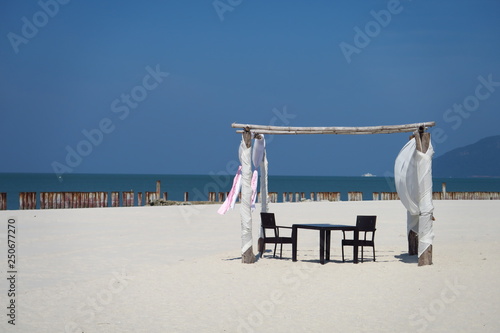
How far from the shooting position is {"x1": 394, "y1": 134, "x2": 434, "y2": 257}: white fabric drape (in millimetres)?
11648

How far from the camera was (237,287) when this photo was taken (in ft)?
32.8

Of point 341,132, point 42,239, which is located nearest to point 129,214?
point 42,239

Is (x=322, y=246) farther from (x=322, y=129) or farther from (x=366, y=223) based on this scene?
(x=322, y=129)

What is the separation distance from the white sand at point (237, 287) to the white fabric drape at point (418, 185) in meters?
0.70

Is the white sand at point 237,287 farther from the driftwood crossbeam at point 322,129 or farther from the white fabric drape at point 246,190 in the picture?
Result: the driftwood crossbeam at point 322,129

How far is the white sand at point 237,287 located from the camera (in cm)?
773

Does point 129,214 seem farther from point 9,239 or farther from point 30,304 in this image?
point 30,304

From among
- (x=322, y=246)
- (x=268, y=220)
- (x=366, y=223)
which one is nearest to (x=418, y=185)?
(x=366, y=223)

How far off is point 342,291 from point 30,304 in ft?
14.8

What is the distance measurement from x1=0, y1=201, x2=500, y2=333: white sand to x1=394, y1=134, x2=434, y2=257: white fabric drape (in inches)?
27.4

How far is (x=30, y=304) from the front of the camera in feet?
28.2

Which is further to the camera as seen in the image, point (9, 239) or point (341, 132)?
point (9, 239)

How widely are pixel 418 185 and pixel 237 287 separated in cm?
→ 417

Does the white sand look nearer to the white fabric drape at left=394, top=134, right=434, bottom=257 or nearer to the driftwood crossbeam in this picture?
the white fabric drape at left=394, top=134, right=434, bottom=257
